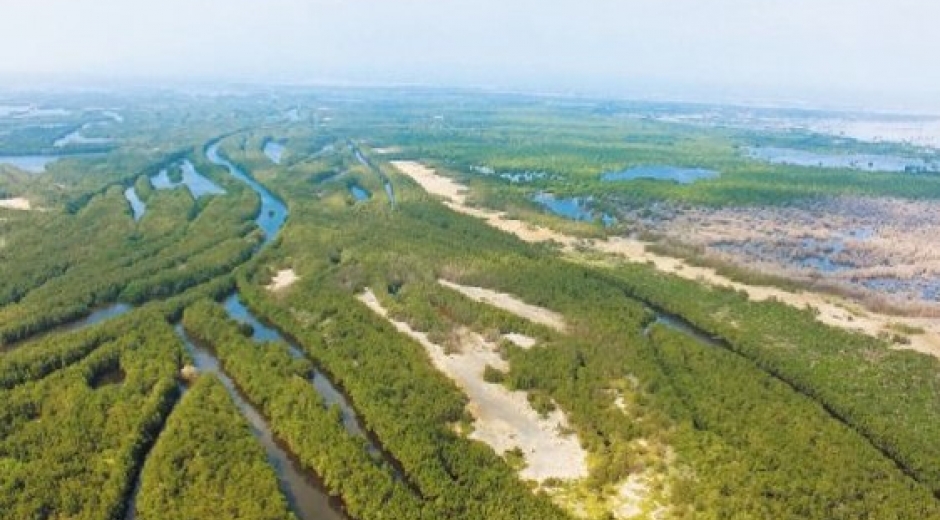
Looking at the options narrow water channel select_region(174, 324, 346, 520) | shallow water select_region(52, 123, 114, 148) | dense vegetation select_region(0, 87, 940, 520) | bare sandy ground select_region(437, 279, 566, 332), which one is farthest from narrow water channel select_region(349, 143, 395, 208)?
narrow water channel select_region(174, 324, 346, 520)

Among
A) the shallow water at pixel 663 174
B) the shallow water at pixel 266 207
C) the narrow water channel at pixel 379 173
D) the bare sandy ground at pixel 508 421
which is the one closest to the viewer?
the bare sandy ground at pixel 508 421

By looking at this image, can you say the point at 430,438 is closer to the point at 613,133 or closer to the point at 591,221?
the point at 591,221

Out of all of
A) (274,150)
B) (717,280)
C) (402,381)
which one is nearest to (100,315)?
(402,381)

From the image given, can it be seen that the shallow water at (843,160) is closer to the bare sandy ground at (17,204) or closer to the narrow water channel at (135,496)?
the bare sandy ground at (17,204)

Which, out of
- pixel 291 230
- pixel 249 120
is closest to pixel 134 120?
pixel 249 120

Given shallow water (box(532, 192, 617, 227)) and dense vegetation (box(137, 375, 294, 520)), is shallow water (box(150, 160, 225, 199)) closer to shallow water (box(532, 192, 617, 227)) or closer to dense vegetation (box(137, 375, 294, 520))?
shallow water (box(532, 192, 617, 227))

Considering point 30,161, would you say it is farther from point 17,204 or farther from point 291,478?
point 291,478

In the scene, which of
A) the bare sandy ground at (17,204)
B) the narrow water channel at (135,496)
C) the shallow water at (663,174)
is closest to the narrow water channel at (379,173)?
the shallow water at (663,174)
